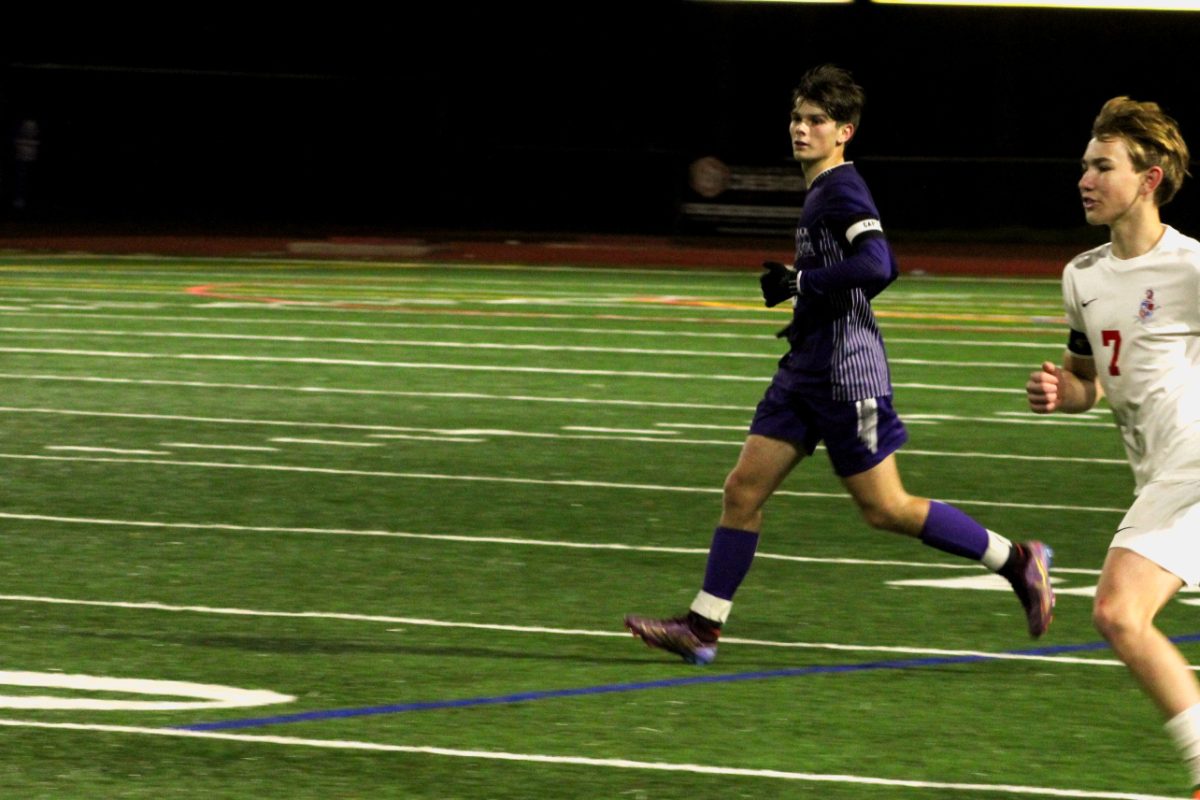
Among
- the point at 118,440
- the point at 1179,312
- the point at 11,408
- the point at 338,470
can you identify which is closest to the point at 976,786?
the point at 1179,312

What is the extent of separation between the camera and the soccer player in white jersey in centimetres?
538

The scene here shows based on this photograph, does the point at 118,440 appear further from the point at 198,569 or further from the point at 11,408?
the point at 198,569

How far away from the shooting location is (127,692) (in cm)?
696

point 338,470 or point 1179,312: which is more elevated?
point 1179,312

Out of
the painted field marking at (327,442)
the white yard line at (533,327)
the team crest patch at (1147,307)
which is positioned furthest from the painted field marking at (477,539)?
the white yard line at (533,327)

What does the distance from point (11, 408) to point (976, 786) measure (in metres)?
9.50

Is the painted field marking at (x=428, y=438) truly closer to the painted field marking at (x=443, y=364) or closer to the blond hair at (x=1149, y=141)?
the painted field marking at (x=443, y=364)

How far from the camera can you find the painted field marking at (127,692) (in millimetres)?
6781

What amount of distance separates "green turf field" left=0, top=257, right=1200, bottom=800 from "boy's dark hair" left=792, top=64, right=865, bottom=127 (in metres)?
1.70

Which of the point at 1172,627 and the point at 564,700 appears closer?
the point at 564,700

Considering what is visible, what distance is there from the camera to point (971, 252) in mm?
33875

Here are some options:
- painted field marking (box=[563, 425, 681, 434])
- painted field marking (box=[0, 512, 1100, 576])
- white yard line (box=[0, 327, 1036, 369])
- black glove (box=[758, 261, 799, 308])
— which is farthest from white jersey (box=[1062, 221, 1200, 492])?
white yard line (box=[0, 327, 1036, 369])

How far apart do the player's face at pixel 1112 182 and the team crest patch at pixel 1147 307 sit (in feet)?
0.68

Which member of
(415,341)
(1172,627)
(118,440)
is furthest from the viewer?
(415,341)
